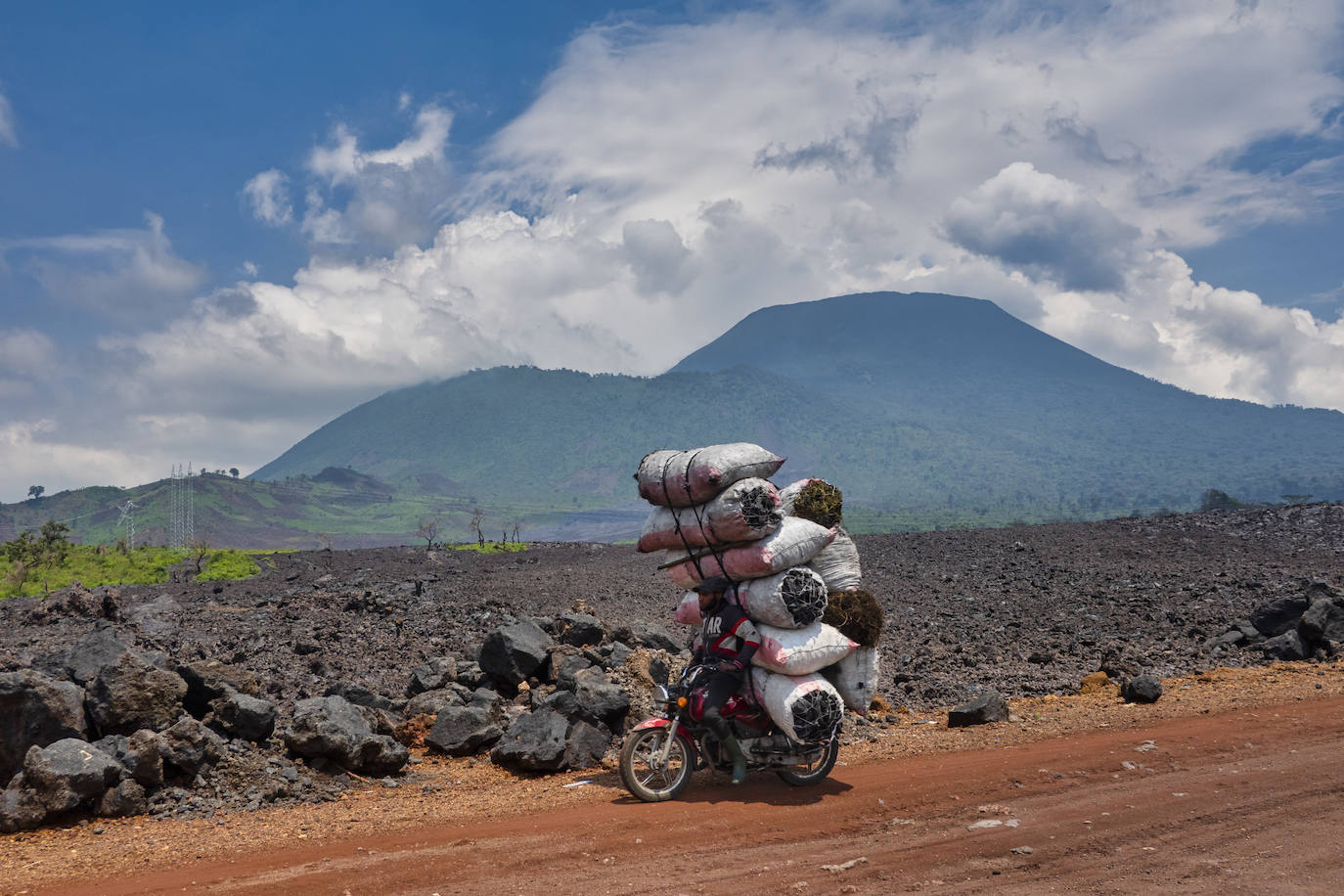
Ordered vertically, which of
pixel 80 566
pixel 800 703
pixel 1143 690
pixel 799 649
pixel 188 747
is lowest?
pixel 1143 690

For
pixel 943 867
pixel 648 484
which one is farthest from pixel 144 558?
pixel 943 867

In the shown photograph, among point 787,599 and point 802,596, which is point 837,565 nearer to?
point 802,596

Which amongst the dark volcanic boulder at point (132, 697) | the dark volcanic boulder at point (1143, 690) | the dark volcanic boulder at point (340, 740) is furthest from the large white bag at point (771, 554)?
the dark volcanic boulder at point (132, 697)

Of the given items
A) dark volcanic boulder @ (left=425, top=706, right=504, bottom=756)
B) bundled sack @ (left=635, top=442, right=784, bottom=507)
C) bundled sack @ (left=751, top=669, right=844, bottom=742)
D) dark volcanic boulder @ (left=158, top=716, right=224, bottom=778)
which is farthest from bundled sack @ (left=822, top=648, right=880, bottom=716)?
dark volcanic boulder @ (left=158, top=716, right=224, bottom=778)

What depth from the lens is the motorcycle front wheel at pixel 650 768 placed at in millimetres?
9305

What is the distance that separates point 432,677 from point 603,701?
127 inches

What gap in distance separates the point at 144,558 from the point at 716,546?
43.7m

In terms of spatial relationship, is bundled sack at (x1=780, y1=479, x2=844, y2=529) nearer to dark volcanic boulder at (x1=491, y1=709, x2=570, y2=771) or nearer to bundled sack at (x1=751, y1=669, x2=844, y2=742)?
bundled sack at (x1=751, y1=669, x2=844, y2=742)

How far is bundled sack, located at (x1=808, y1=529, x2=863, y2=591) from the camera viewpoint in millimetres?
10562

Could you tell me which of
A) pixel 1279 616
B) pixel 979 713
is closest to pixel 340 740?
pixel 979 713

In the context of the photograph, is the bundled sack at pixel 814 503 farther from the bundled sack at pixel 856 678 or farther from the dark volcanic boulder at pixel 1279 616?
the dark volcanic boulder at pixel 1279 616

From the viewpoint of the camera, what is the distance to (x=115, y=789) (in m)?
9.64

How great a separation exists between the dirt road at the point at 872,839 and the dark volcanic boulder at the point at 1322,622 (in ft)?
23.3

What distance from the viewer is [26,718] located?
10.2 metres
